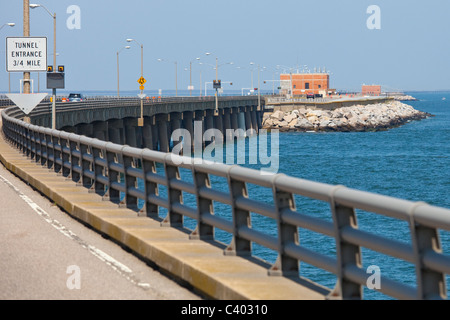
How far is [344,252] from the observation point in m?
6.83

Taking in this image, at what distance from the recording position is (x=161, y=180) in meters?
11.2

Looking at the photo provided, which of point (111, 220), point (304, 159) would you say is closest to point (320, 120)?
point (304, 159)

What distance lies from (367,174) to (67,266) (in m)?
58.0

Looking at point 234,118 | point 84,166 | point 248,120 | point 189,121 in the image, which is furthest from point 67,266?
point 248,120

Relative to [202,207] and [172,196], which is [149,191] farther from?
[202,207]

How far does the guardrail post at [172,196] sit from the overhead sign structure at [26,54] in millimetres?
18036

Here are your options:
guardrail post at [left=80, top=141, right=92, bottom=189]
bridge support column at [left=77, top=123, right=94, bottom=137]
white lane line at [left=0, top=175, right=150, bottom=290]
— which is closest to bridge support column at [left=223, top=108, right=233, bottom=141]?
bridge support column at [left=77, top=123, right=94, bottom=137]

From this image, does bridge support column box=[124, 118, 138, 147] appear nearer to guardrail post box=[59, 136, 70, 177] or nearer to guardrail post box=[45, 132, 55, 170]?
guardrail post box=[45, 132, 55, 170]

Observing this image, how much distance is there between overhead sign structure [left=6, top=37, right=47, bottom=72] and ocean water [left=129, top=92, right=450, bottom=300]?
28.8ft

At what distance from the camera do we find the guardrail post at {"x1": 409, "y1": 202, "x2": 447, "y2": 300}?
5.73 metres
